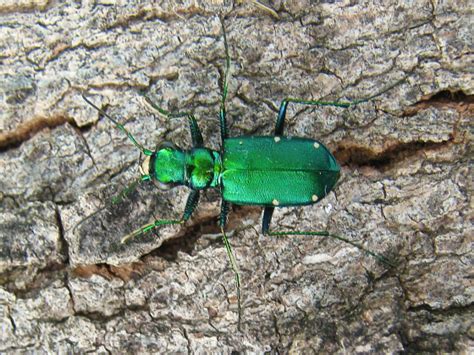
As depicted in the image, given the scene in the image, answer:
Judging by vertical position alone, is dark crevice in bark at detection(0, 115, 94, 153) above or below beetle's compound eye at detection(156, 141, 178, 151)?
above

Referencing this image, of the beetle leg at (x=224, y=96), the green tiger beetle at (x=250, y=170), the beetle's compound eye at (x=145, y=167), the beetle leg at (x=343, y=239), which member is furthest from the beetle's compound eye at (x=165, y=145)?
the beetle leg at (x=343, y=239)

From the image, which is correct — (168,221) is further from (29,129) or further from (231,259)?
(29,129)

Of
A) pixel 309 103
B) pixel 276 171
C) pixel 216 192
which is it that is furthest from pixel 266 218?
pixel 309 103

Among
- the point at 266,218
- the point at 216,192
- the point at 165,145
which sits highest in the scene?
the point at 165,145

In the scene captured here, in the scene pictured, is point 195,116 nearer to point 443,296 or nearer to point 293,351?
point 293,351

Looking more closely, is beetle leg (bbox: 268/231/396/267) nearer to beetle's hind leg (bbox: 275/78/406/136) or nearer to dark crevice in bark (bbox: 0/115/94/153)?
beetle's hind leg (bbox: 275/78/406/136)

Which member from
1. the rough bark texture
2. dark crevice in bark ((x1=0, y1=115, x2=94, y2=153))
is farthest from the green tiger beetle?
dark crevice in bark ((x1=0, y1=115, x2=94, y2=153))

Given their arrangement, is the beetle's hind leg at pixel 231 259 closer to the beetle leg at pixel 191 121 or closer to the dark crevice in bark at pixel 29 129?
the beetle leg at pixel 191 121
